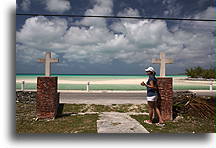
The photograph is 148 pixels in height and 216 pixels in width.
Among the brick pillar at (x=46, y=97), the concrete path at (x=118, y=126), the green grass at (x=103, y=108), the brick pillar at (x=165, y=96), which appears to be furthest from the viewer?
the green grass at (x=103, y=108)

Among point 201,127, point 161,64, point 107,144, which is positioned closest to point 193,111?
point 201,127

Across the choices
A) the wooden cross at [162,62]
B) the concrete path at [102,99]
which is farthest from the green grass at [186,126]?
the concrete path at [102,99]

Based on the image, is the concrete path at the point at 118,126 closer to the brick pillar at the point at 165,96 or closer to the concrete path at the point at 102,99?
the brick pillar at the point at 165,96

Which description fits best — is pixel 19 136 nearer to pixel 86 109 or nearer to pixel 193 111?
pixel 86 109

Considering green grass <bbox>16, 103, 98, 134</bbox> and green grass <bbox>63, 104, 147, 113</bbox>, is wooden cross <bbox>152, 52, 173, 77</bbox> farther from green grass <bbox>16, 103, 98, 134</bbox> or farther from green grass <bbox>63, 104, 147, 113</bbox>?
green grass <bbox>16, 103, 98, 134</bbox>

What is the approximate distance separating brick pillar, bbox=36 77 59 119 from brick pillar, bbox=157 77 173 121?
2996mm

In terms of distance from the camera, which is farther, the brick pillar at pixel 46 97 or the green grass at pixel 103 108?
the green grass at pixel 103 108

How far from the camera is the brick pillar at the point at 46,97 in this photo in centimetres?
450

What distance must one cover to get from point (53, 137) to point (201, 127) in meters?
3.70

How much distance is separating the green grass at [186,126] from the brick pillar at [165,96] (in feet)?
0.90

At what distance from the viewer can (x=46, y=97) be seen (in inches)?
179

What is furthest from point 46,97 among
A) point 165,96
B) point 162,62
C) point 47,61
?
point 162,62
